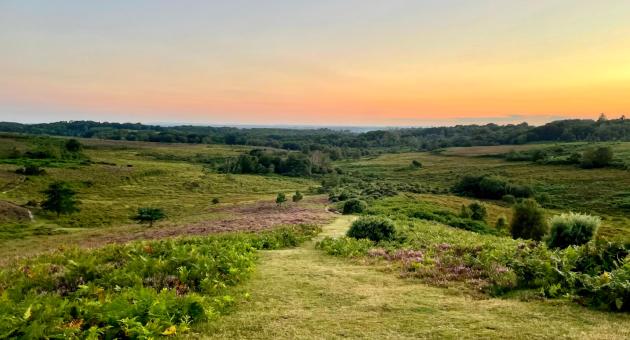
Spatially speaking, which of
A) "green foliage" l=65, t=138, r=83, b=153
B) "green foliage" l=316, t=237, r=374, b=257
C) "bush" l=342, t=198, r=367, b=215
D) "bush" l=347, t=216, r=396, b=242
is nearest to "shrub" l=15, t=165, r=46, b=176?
"green foliage" l=65, t=138, r=83, b=153

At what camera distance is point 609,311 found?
8.98 metres

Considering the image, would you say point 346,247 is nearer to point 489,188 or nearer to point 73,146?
point 489,188

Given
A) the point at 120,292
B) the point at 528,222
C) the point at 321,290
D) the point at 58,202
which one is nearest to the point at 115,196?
the point at 58,202

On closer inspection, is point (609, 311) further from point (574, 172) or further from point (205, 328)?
point (574, 172)

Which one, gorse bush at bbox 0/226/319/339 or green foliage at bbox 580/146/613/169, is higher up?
gorse bush at bbox 0/226/319/339

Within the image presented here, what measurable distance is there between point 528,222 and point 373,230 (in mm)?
41041

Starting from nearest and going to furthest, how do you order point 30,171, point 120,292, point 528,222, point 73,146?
point 120,292, point 528,222, point 30,171, point 73,146

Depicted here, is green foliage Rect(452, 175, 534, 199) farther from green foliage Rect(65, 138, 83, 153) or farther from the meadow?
green foliage Rect(65, 138, 83, 153)

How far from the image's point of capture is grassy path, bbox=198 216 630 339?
7941 millimetres

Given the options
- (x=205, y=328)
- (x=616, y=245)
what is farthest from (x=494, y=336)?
(x=616, y=245)

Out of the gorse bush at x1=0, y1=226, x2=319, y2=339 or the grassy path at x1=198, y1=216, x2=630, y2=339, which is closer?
the gorse bush at x1=0, y1=226, x2=319, y2=339

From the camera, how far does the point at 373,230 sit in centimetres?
2086

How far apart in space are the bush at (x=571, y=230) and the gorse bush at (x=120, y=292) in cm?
1289

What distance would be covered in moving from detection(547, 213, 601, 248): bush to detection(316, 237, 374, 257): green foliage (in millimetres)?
7833
